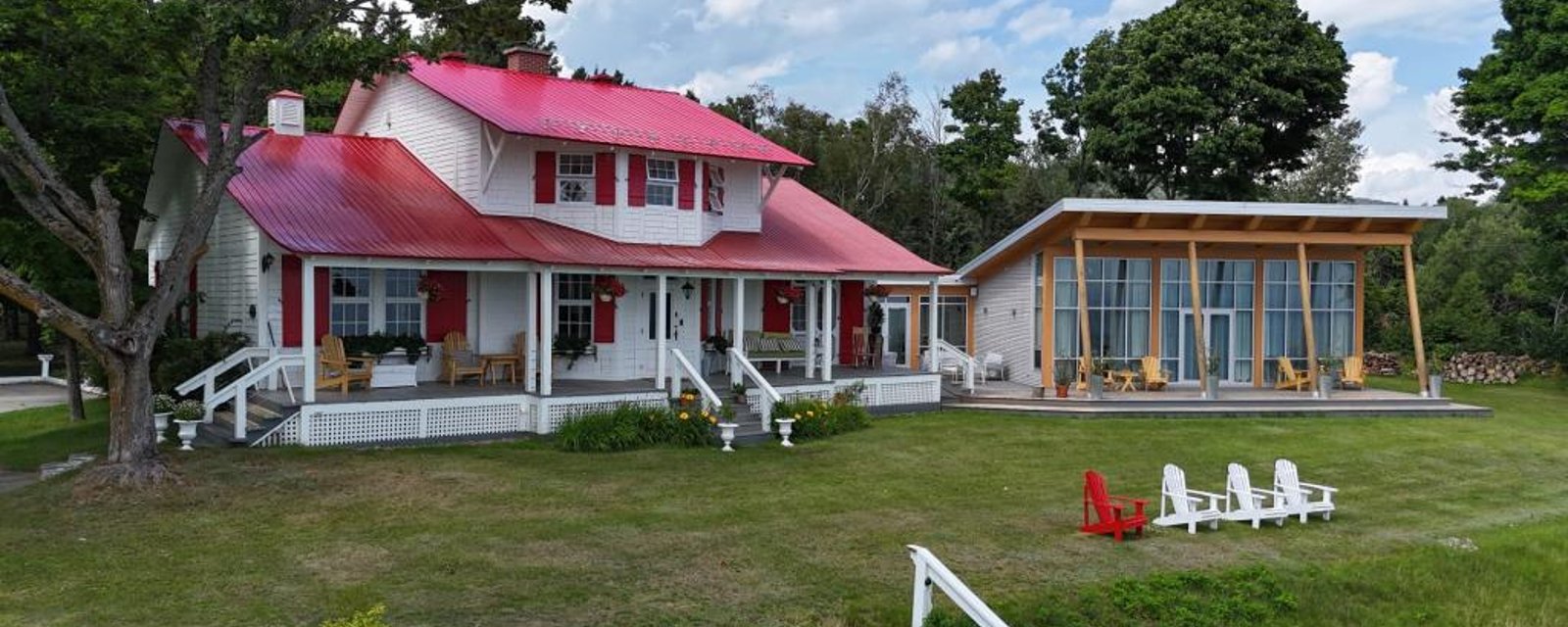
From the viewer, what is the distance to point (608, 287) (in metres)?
18.9

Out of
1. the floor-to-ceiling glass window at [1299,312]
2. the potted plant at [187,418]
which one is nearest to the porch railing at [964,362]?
the floor-to-ceiling glass window at [1299,312]

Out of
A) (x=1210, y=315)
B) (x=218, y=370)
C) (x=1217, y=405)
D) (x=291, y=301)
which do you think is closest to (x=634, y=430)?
(x=291, y=301)

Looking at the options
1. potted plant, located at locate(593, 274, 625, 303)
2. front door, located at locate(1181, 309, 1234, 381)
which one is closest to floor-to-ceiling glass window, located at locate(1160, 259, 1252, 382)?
front door, located at locate(1181, 309, 1234, 381)

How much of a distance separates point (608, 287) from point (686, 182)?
3.00 m

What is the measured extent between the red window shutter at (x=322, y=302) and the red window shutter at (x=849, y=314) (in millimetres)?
11057

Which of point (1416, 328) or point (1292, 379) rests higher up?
point (1416, 328)

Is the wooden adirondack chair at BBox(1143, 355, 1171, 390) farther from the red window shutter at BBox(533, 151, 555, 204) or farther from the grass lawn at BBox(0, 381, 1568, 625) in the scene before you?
the red window shutter at BBox(533, 151, 555, 204)

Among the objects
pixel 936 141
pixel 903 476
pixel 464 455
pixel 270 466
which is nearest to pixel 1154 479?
pixel 903 476

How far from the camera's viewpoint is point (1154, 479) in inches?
586

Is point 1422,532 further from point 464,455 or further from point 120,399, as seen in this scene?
point 120,399

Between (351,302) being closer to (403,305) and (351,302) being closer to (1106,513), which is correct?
(403,305)

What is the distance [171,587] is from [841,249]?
52.9ft

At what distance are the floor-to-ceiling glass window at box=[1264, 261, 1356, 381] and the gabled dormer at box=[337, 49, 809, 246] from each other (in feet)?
40.8

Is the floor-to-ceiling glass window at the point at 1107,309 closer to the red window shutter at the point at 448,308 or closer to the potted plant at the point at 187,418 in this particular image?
the red window shutter at the point at 448,308
